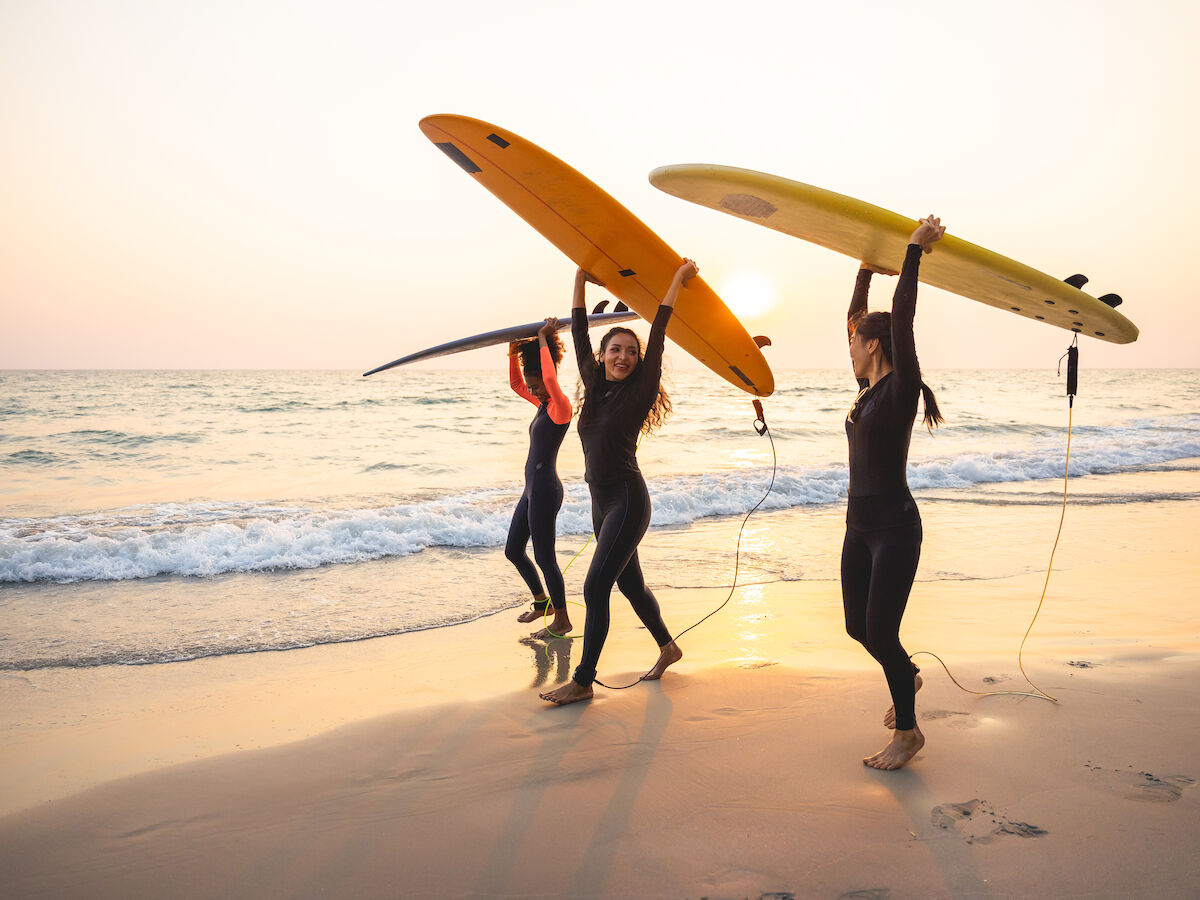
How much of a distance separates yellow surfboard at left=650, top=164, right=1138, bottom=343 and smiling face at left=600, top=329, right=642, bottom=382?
0.79 metres

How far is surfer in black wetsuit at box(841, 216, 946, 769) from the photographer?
2816 millimetres

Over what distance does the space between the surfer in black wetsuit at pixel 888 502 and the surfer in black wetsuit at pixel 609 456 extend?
1.03m

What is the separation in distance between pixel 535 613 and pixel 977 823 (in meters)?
3.32

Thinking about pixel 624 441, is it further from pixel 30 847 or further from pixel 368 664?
pixel 30 847

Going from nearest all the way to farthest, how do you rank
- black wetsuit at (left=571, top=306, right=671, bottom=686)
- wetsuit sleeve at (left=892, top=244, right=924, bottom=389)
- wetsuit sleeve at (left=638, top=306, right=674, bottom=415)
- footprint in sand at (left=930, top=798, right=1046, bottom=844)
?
footprint in sand at (left=930, top=798, right=1046, bottom=844)
wetsuit sleeve at (left=892, top=244, right=924, bottom=389)
wetsuit sleeve at (left=638, top=306, right=674, bottom=415)
black wetsuit at (left=571, top=306, right=671, bottom=686)

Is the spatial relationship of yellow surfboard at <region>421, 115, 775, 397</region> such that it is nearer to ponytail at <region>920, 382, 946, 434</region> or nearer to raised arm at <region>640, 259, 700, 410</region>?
raised arm at <region>640, 259, 700, 410</region>

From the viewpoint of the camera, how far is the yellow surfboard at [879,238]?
3621mm

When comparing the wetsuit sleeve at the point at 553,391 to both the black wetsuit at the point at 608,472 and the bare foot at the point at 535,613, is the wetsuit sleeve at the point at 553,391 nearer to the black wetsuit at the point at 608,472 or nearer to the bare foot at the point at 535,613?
the black wetsuit at the point at 608,472

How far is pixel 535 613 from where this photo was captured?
17.6 ft

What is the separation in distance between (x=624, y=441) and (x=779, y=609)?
8.27 ft

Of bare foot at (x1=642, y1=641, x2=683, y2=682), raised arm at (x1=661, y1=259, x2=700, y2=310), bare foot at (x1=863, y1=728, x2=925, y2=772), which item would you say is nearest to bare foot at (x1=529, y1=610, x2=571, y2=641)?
bare foot at (x1=642, y1=641, x2=683, y2=682)

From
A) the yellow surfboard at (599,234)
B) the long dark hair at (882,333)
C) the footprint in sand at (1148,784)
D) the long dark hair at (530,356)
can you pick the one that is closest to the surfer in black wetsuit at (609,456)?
the yellow surfboard at (599,234)

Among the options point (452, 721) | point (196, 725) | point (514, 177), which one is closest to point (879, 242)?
point (514, 177)

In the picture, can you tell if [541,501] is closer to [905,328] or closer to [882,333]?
[882,333]
